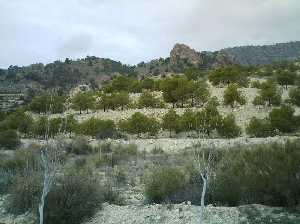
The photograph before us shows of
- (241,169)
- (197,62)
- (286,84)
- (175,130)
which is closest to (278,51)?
(197,62)

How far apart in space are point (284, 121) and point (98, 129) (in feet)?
60.0

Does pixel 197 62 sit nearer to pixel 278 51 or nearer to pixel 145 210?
pixel 278 51

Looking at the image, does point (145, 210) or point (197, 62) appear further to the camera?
point (197, 62)

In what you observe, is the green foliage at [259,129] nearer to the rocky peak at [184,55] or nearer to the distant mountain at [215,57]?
the distant mountain at [215,57]

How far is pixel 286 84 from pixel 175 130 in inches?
933

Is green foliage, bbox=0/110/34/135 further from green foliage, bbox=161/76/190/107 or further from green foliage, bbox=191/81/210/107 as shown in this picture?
green foliage, bbox=191/81/210/107

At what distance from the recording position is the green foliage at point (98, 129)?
49.1 meters

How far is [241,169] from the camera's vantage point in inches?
626

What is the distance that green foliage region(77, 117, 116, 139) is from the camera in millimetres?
49062

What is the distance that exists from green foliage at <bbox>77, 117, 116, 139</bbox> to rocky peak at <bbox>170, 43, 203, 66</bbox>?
7098 cm

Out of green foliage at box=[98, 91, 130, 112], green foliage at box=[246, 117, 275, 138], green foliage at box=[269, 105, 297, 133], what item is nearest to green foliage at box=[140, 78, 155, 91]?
green foliage at box=[98, 91, 130, 112]

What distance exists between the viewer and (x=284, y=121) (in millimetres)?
43625

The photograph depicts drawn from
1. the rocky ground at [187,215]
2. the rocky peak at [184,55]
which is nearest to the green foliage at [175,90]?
the rocky ground at [187,215]

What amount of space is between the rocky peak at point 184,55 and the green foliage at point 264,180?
104 m
